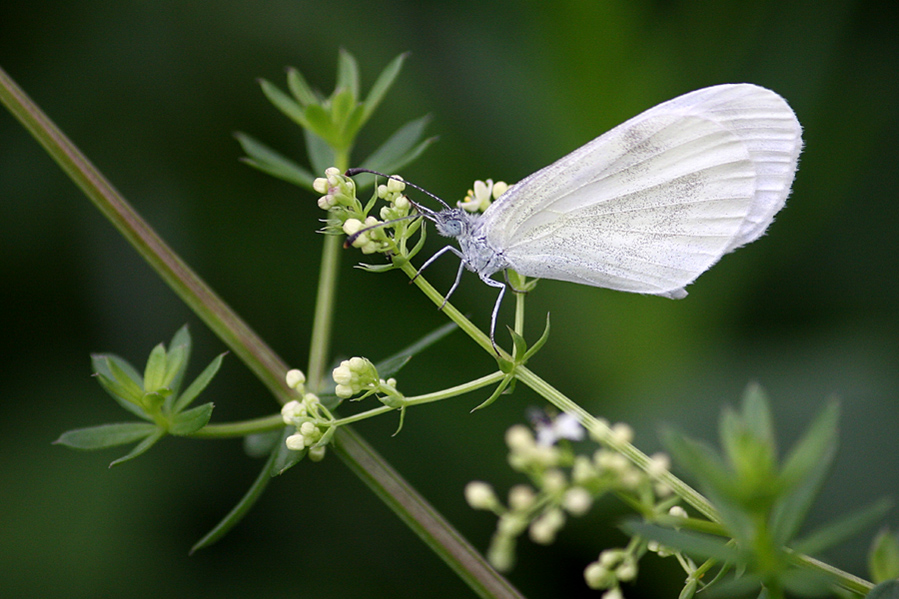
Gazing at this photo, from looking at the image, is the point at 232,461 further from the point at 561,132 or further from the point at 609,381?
the point at 561,132

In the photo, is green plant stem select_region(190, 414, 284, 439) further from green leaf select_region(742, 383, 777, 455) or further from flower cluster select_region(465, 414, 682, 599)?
green leaf select_region(742, 383, 777, 455)

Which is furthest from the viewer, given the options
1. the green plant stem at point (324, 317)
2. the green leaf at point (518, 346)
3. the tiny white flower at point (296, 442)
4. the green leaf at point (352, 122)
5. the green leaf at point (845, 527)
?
the green leaf at point (352, 122)

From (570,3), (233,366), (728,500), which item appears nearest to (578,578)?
(233,366)

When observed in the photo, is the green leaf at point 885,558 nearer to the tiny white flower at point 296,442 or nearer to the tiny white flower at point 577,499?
the tiny white flower at point 577,499

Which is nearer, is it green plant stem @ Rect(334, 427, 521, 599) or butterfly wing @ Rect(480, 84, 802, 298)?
green plant stem @ Rect(334, 427, 521, 599)

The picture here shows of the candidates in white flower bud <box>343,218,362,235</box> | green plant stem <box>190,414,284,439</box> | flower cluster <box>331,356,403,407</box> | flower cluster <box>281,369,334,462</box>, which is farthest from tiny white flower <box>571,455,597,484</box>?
green plant stem <box>190,414,284,439</box>

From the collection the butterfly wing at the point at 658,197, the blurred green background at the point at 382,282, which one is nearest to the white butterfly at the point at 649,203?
the butterfly wing at the point at 658,197
